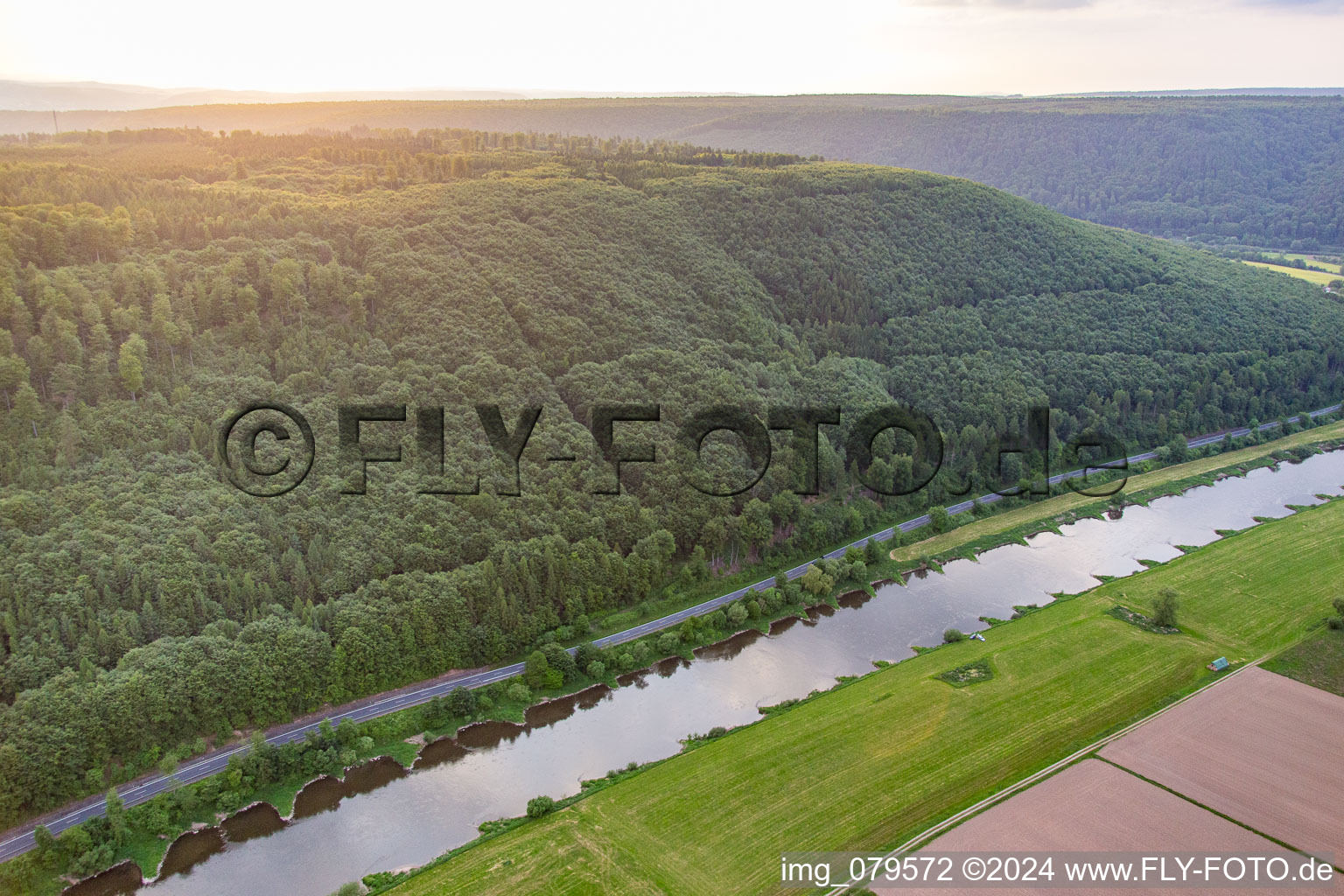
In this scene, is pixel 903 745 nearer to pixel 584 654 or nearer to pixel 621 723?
pixel 621 723

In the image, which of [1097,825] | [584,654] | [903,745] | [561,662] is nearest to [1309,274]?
[903,745]

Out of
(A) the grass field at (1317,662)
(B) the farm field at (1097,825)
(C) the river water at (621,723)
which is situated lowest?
(C) the river water at (621,723)

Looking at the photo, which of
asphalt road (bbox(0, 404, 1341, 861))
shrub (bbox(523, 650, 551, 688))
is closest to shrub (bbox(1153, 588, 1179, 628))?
asphalt road (bbox(0, 404, 1341, 861))

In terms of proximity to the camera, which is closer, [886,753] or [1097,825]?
[1097,825]

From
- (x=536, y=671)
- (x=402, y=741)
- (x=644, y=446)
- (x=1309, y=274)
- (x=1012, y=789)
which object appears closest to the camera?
(x=1012, y=789)

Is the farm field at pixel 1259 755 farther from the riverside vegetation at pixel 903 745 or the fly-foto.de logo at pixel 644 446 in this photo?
the fly-foto.de logo at pixel 644 446

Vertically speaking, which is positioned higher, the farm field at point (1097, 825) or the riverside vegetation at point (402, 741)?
the farm field at point (1097, 825)

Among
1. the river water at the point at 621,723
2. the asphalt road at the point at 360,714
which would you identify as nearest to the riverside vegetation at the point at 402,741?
the river water at the point at 621,723
